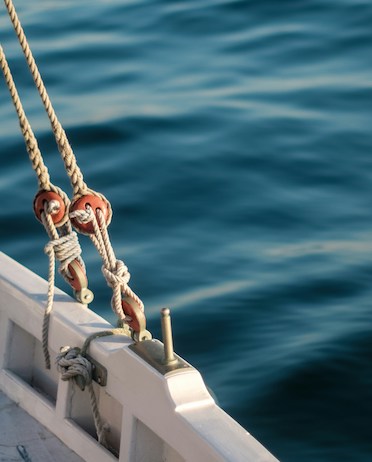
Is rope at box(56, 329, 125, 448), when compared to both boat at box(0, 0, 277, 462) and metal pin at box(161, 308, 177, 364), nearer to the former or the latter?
boat at box(0, 0, 277, 462)

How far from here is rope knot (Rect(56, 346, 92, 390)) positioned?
3.47 meters

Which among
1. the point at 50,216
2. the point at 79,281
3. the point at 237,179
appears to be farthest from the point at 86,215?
the point at 237,179

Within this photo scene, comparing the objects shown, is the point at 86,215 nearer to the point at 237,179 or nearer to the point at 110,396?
the point at 110,396

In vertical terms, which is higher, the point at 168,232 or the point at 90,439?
the point at 168,232

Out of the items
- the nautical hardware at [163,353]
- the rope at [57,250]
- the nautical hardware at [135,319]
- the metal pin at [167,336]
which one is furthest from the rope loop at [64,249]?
the metal pin at [167,336]

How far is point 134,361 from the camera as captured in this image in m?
3.26

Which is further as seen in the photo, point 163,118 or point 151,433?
point 163,118

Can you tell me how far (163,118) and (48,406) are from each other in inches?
166

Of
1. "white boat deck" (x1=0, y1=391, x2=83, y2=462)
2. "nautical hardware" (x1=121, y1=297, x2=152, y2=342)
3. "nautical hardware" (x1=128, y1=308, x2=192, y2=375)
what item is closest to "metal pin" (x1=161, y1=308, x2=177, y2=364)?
"nautical hardware" (x1=128, y1=308, x2=192, y2=375)

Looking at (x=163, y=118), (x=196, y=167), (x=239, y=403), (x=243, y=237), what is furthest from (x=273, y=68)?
(x=239, y=403)

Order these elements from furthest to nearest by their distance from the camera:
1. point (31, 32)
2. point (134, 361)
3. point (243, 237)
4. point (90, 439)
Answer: point (31, 32) → point (243, 237) → point (90, 439) → point (134, 361)

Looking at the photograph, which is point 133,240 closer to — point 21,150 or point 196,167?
point 196,167

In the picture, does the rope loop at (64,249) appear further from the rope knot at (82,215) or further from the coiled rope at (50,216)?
the rope knot at (82,215)

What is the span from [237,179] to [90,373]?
11.3 feet
